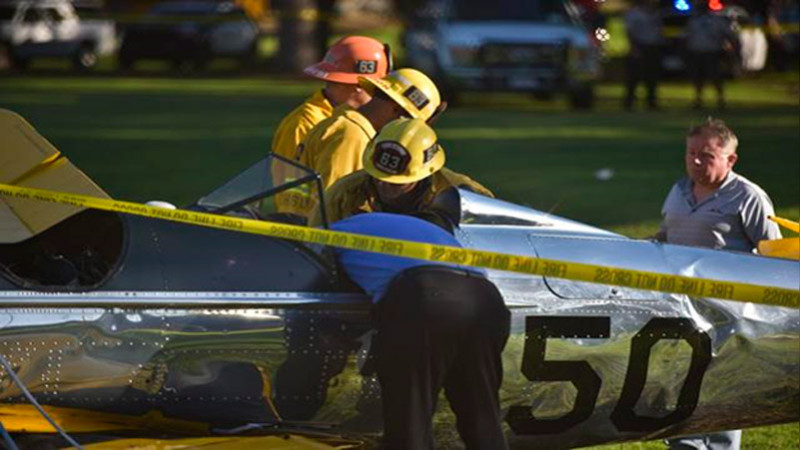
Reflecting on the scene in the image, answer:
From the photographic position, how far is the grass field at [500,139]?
16.9 meters

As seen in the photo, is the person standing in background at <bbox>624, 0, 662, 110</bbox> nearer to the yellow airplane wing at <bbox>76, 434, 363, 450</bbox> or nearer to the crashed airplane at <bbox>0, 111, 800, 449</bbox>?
the crashed airplane at <bbox>0, 111, 800, 449</bbox>

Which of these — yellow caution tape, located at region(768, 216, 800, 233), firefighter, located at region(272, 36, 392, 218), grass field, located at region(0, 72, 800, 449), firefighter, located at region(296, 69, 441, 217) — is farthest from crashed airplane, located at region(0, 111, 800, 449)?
firefighter, located at region(272, 36, 392, 218)

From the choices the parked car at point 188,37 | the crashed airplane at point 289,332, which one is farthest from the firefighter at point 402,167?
the parked car at point 188,37

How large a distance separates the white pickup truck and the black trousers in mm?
33189

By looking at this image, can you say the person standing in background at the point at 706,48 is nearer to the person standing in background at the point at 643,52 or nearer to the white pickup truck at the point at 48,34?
the person standing in background at the point at 643,52

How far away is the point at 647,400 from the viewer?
265 inches

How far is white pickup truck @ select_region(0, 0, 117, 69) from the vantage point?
38.2m

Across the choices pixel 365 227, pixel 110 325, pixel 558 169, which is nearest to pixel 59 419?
pixel 110 325

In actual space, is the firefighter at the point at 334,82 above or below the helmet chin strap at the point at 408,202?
above

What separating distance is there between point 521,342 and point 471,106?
21577 millimetres

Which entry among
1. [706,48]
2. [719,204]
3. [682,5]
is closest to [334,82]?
[682,5]

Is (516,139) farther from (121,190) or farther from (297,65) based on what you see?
(297,65)

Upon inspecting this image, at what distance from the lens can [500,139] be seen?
22.1 meters

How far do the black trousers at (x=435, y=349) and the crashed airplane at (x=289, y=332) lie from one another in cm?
22
